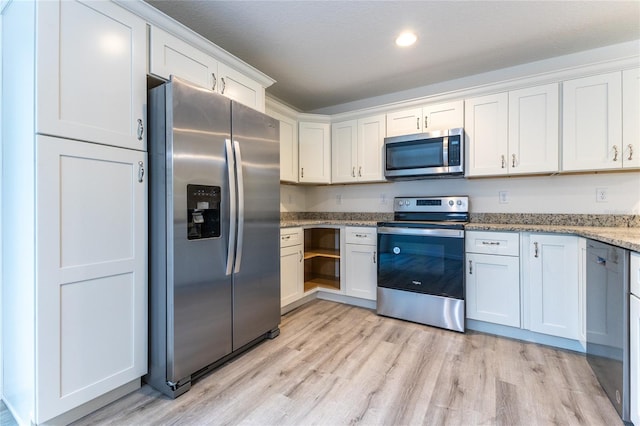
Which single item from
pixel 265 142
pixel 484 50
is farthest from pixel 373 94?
pixel 265 142

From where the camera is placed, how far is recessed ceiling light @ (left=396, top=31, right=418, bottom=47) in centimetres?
226

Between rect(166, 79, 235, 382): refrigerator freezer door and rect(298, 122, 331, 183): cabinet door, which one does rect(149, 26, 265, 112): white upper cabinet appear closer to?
rect(166, 79, 235, 382): refrigerator freezer door

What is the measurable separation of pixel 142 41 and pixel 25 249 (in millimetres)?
1272

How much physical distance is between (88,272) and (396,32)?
8.37 ft

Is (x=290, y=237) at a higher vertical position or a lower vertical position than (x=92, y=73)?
lower

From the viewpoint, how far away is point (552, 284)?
2221 mm

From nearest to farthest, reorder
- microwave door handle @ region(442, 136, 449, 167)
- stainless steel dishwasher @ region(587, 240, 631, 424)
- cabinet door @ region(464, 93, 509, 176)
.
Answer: stainless steel dishwasher @ region(587, 240, 631, 424)
cabinet door @ region(464, 93, 509, 176)
microwave door handle @ region(442, 136, 449, 167)

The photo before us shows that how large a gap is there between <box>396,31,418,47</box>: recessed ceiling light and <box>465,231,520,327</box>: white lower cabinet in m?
1.67

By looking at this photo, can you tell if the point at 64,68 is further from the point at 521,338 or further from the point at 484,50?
the point at 521,338

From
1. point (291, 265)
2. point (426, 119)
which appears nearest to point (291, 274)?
point (291, 265)

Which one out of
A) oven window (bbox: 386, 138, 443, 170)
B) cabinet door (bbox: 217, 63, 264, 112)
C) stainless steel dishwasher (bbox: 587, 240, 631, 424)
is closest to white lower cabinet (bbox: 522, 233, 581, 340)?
stainless steel dishwasher (bbox: 587, 240, 631, 424)

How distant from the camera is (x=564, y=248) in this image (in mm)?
2164

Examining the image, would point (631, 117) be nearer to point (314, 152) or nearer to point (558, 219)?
point (558, 219)

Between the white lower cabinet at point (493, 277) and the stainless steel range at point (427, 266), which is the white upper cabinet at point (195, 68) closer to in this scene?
the stainless steel range at point (427, 266)
